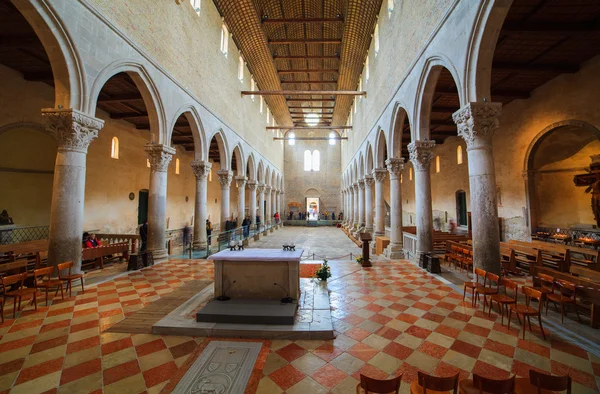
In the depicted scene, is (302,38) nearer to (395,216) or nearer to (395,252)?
(395,216)

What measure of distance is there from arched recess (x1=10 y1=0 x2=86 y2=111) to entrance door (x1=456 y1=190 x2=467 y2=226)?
19192 millimetres

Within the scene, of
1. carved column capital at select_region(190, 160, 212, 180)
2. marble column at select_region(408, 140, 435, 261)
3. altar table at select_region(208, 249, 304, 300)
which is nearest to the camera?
altar table at select_region(208, 249, 304, 300)

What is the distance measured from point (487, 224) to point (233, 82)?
15.3 meters

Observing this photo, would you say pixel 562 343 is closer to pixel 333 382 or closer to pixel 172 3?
pixel 333 382

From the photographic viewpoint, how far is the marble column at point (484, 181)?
18.8ft

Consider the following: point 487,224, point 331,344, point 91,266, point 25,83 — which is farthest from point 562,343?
point 25,83

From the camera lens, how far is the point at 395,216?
10.7 meters

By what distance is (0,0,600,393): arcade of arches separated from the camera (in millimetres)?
3545

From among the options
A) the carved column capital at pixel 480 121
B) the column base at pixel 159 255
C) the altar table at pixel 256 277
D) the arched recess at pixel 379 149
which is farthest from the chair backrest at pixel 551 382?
the arched recess at pixel 379 149

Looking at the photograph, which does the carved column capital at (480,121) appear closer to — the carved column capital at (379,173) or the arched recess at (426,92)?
the arched recess at (426,92)

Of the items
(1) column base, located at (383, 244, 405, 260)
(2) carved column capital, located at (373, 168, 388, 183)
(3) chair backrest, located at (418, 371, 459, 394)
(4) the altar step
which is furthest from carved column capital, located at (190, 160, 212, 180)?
(3) chair backrest, located at (418, 371, 459, 394)

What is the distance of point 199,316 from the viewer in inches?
171

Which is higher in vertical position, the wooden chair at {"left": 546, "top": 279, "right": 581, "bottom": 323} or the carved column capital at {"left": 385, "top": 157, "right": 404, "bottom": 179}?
the carved column capital at {"left": 385, "top": 157, "right": 404, "bottom": 179}

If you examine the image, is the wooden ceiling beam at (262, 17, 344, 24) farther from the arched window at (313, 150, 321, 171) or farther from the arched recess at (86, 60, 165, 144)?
the arched window at (313, 150, 321, 171)
